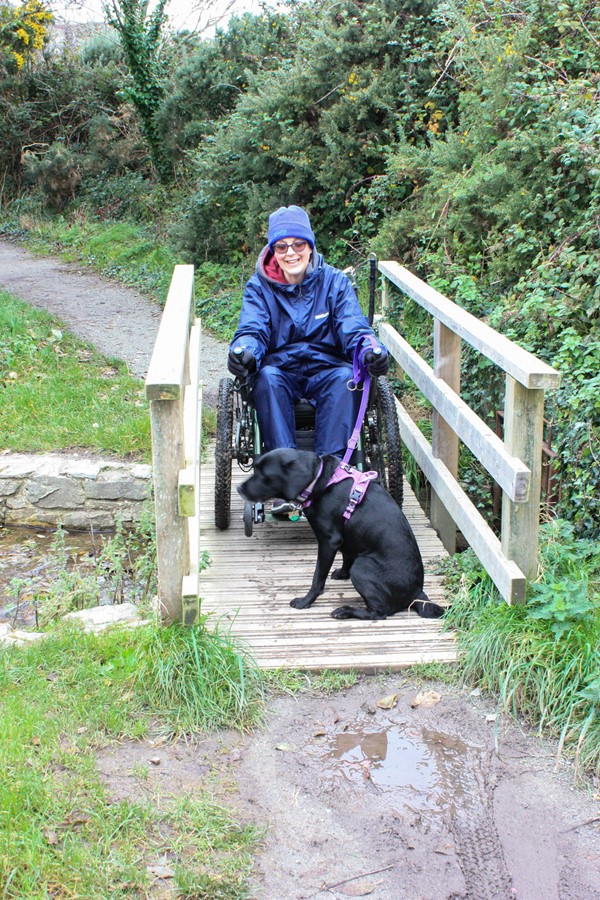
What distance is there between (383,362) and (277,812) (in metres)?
2.15

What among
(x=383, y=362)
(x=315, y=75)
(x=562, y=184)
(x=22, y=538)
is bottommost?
(x=22, y=538)

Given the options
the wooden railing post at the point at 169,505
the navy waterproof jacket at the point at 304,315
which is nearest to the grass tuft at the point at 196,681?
the wooden railing post at the point at 169,505

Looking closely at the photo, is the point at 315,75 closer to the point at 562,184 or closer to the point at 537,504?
the point at 562,184

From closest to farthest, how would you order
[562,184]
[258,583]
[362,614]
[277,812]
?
[277,812]
[362,614]
[258,583]
[562,184]

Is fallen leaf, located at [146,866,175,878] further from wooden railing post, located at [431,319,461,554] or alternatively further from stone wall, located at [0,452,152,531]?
stone wall, located at [0,452,152,531]

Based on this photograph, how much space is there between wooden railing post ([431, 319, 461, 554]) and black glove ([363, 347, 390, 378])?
0.33m

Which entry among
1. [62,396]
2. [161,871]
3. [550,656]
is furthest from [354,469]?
[62,396]

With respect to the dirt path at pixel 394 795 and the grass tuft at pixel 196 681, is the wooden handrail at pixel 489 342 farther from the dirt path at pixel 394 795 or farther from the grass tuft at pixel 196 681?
the grass tuft at pixel 196 681

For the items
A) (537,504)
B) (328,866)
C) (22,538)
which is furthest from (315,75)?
(328,866)

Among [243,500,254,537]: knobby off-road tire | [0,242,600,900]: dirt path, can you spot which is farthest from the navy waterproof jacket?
[0,242,600,900]: dirt path

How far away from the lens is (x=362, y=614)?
3.42m

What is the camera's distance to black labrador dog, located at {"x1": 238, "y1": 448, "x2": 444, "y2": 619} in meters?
3.41

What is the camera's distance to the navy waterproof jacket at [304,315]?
4.31 m

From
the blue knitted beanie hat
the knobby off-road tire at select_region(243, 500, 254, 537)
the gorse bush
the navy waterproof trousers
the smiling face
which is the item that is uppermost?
the gorse bush
